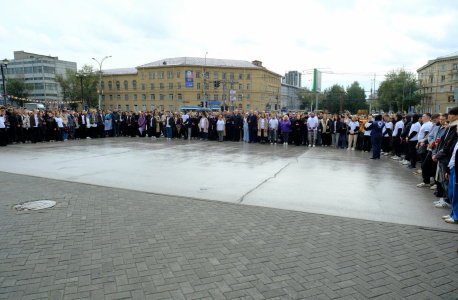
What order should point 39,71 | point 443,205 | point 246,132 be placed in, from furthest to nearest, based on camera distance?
point 39,71, point 246,132, point 443,205

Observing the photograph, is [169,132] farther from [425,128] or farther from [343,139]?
[425,128]

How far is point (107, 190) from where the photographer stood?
7078 mm

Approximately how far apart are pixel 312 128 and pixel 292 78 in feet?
464

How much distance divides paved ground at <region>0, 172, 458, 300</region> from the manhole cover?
178 millimetres

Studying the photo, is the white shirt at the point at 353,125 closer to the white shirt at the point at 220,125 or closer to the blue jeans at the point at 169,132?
the white shirt at the point at 220,125

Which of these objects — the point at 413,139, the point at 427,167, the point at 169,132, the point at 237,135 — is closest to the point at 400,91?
the point at 237,135

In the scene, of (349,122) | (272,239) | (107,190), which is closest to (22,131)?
(107,190)

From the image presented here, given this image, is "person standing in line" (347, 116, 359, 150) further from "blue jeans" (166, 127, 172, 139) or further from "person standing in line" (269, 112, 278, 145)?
"blue jeans" (166, 127, 172, 139)

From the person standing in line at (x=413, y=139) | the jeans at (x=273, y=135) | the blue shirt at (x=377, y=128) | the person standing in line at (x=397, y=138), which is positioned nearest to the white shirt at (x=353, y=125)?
the person standing in line at (x=397, y=138)

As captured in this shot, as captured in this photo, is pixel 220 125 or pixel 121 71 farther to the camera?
pixel 121 71

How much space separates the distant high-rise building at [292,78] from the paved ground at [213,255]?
141608 millimetres

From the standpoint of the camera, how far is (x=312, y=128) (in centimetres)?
1712

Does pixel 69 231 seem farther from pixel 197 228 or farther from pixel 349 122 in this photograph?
pixel 349 122

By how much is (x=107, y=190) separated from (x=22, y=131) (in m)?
13.1
